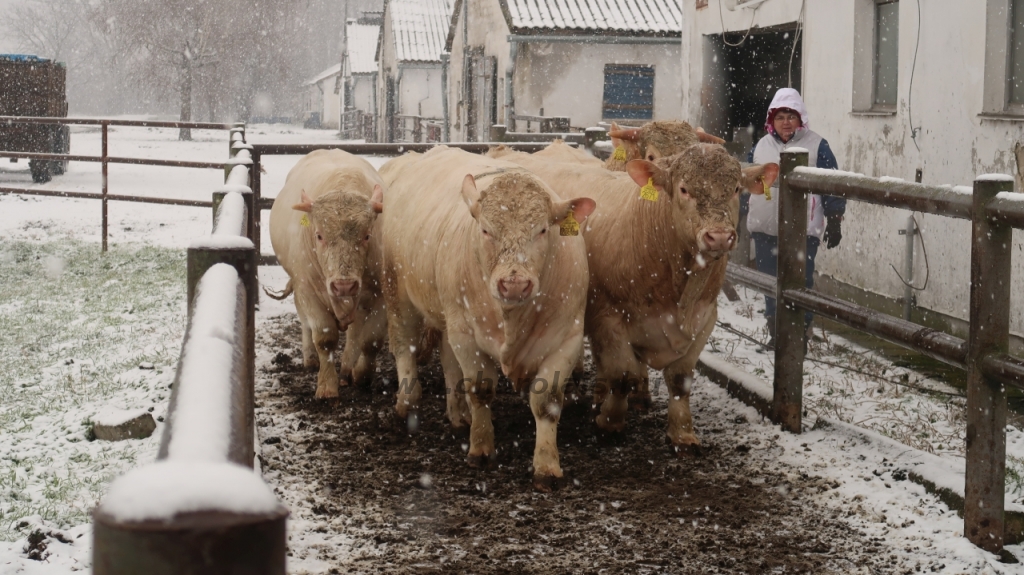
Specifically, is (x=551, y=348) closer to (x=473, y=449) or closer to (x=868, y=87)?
(x=473, y=449)

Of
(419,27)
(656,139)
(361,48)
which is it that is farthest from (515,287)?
(361,48)

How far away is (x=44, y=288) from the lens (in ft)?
32.6

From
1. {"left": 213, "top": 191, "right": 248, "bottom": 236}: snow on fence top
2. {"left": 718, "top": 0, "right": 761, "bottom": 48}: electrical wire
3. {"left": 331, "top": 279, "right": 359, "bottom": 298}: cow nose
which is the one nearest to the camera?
{"left": 213, "top": 191, "right": 248, "bottom": 236}: snow on fence top

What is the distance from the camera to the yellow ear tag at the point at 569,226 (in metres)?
4.84

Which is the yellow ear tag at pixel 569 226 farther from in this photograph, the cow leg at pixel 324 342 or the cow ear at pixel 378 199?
the cow leg at pixel 324 342

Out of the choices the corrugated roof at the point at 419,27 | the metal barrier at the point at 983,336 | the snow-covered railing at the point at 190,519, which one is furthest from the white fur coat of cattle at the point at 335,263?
the corrugated roof at the point at 419,27

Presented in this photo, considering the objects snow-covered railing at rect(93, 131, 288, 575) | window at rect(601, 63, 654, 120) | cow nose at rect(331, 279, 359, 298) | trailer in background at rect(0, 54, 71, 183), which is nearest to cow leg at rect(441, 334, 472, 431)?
cow nose at rect(331, 279, 359, 298)

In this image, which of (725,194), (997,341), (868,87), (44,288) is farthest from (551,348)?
(44,288)

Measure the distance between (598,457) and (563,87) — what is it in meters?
17.5

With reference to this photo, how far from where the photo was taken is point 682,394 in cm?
541

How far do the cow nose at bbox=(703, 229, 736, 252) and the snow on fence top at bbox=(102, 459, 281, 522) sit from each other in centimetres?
385

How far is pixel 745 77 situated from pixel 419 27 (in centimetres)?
2567

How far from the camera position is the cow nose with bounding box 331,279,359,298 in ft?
19.2

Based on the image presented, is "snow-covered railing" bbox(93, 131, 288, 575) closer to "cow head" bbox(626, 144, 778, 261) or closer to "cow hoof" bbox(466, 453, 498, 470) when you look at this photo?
"cow head" bbox(626, 144, 778, 261)
